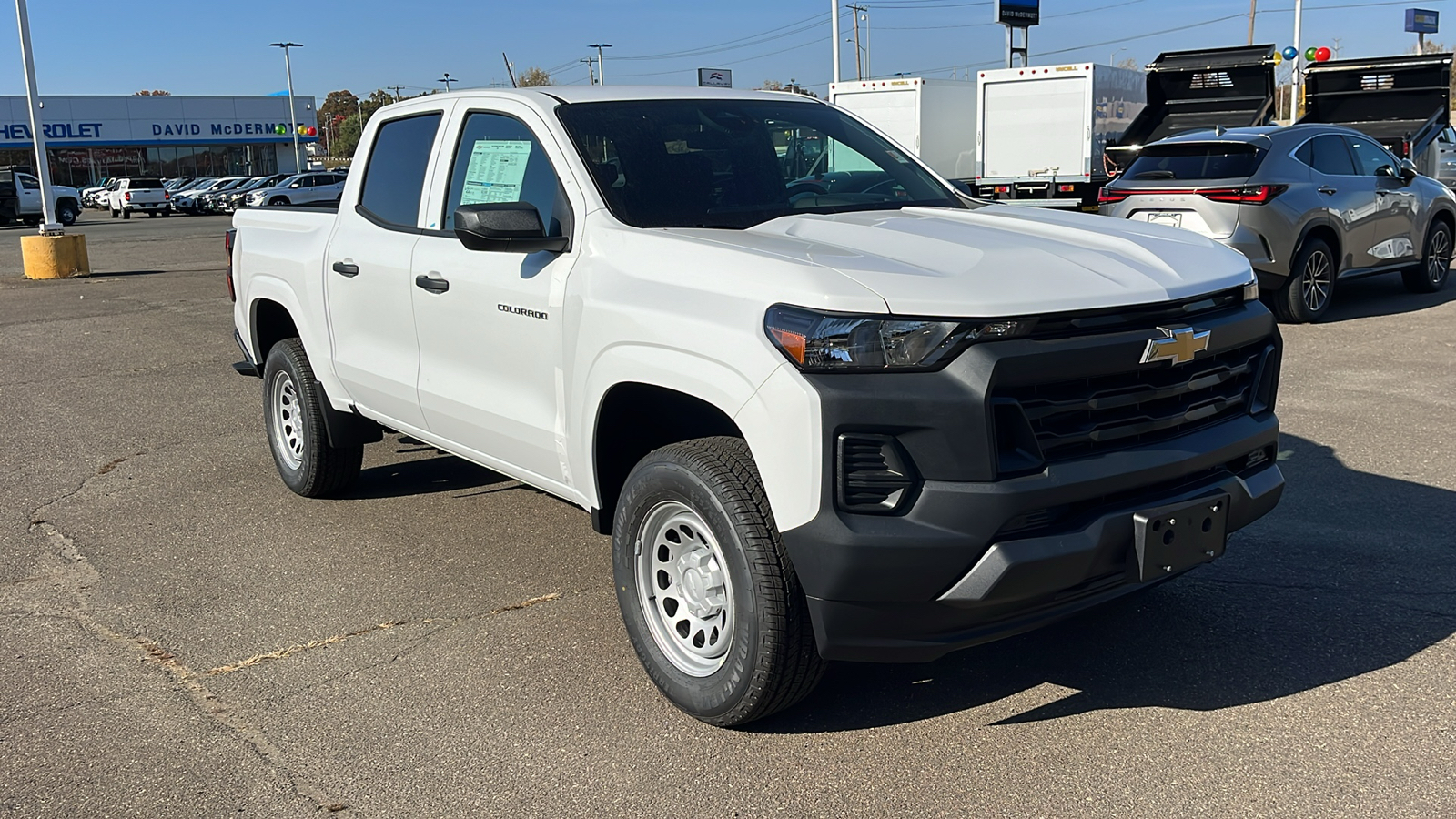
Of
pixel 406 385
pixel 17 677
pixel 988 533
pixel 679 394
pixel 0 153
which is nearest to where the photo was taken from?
pixel 988 533

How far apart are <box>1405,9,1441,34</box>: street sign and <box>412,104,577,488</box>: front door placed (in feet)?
180

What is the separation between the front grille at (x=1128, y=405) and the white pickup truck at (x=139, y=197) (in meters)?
54.5

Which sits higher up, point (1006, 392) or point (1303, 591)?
point (1006, 392)

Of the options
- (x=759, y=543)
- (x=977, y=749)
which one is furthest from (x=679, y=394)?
(x=977, y=749)

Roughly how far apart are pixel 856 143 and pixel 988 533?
246 centimetres

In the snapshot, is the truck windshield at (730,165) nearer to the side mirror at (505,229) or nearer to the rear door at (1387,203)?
the side mirror at (505,229)

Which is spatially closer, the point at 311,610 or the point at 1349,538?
the point at 311,610

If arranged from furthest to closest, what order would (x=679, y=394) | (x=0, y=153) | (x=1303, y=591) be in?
(x=0, y=153) → (x=1303, y=591) → (x=679, y=394)

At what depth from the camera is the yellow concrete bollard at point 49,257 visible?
1984 centimetres

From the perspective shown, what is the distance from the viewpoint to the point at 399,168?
17.4 ft

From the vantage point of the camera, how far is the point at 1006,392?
313 centimetres

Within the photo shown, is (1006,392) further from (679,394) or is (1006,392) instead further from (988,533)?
(679,394)

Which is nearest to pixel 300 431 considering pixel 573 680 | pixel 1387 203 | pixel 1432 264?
pixel 573 680

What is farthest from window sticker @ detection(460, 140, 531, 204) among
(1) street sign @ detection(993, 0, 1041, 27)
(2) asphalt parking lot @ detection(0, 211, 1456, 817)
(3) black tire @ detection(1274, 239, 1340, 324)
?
(1) street sign @ detection(993, 0, 1041, 27)
